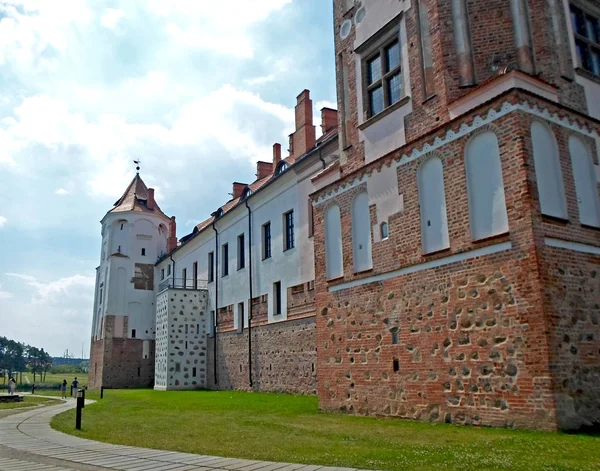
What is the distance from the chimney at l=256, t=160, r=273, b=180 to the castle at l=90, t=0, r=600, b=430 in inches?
731

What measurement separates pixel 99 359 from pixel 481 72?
124 ft

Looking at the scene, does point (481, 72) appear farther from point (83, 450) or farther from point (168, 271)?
point (168, 271)

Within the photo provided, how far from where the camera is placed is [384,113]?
528 inches

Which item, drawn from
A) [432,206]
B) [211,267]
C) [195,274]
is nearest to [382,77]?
[432,206]

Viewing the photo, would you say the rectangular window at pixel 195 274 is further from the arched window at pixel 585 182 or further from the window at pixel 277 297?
the arched window at pixel 585 182

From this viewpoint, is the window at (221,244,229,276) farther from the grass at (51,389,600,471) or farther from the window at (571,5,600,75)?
the window at (571,5,600,75)

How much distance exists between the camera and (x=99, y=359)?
4100cm

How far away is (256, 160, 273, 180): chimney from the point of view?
34250 millimetres

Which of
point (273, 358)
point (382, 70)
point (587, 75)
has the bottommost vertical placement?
point (273, 358)

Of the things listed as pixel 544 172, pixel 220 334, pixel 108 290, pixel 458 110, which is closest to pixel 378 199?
pixel 458 110

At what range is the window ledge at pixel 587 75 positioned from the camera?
11.4m

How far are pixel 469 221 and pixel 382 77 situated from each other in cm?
523

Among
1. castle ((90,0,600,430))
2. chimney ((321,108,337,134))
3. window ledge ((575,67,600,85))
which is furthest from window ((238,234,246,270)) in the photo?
window ledge ((575,67,600,85))

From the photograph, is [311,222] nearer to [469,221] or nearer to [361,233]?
[361,233]
